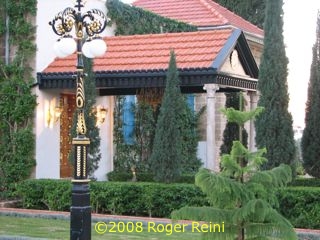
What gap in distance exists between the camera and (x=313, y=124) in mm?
15086

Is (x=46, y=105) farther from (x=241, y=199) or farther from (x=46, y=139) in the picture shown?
(x=241, y=199)

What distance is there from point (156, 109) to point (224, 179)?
1441 cm

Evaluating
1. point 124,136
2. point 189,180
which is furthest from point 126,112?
point 189,180

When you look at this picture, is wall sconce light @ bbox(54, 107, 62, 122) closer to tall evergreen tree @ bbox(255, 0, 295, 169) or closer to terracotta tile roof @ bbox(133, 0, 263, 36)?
tall evergreen tree @ bbox(255, 0, 295, 169)

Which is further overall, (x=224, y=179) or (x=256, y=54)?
(x=256, y=54)

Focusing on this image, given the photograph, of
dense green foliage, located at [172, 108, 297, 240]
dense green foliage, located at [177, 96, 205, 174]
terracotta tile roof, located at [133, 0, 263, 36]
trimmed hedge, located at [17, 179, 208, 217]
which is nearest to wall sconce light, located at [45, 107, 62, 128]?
trimmed hedge, located at [17, 179, 208, 217]

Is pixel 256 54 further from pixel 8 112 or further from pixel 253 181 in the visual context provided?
pixel 253 181

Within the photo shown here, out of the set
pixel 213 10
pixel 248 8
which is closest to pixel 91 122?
pixel 213 10

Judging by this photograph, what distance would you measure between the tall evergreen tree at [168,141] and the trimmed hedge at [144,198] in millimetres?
357

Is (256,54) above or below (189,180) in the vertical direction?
above

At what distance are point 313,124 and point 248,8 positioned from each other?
19.9m

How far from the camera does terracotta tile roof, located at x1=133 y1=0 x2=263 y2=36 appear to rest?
2432cm

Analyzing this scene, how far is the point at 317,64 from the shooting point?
1535 centimetres

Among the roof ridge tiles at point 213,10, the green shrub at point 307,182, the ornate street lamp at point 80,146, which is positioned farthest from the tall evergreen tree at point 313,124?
the roof ridge tiles at point 213,10
